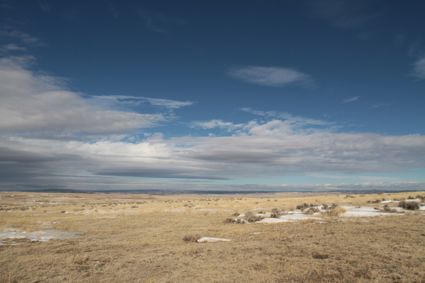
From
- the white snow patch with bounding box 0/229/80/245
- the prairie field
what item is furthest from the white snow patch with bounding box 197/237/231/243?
the white snow patch with bounding box 0/229/80/245

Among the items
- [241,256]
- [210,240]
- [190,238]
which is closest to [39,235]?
[190,238]

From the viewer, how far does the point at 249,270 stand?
1254cm

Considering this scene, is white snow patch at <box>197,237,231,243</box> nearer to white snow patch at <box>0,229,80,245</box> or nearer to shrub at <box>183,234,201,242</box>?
shrub at <box>183,234,201,242</box>

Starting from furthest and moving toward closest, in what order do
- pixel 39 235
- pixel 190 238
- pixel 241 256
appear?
pixel 39 235 < pixel 190 238 < pixel 241 256

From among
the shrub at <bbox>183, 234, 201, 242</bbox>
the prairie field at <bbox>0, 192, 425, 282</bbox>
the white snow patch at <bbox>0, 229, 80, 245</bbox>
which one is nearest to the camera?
the prairie field at <bbox>0, 192, 425, 282</bbox>

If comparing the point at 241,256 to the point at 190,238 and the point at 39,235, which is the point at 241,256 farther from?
the point at 39,235

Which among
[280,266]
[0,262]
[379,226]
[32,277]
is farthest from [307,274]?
[0,262]

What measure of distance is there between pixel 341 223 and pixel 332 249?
882 cm

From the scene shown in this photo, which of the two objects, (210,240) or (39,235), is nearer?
(210,240)

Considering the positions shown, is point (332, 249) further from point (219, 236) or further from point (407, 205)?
point (407, 205)

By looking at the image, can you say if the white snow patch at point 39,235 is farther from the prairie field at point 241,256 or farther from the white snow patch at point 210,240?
the white snow patch at point 210,240

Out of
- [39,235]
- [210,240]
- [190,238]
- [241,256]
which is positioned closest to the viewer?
[241,256]

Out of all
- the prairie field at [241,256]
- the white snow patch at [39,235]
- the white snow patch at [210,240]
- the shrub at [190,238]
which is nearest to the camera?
the prairie field at [241,256]

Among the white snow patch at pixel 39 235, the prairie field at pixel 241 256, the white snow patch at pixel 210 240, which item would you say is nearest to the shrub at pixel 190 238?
the prairie field at pixel 241 256
